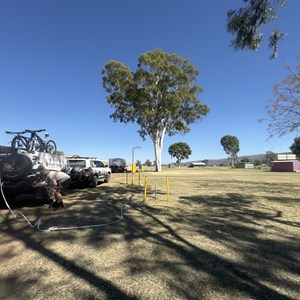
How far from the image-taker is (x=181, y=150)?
94.6 meters

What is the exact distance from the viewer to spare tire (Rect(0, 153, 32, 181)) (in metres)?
7.55

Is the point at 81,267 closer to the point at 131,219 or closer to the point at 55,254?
the point at 55,254

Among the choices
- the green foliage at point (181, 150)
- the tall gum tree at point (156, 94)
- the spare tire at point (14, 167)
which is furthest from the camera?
the green foliage at point (181, 150)

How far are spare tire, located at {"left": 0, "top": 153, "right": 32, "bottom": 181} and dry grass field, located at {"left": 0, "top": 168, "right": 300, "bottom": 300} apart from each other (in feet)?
3.69

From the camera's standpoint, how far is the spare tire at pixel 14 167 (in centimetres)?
755

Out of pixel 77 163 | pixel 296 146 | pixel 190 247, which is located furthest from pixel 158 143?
pixel 296 146

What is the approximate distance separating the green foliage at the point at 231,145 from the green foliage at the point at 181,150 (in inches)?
1110

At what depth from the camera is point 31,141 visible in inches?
371

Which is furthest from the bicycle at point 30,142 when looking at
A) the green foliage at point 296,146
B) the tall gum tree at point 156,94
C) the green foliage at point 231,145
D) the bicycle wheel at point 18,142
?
the green foliage at point 231,145

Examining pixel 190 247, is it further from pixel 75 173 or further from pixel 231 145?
pixel 231 145

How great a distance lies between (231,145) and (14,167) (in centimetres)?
11425

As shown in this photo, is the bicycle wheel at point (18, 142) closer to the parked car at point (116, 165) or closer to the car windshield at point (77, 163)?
the car windshield at point (77, 163)

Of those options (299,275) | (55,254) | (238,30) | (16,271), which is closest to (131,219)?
(55,254)

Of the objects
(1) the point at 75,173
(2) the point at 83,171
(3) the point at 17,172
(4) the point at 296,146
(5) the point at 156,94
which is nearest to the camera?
(3) the point at 17,172
